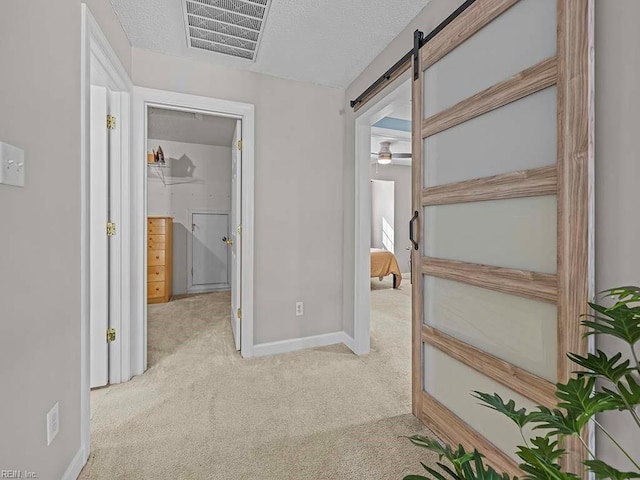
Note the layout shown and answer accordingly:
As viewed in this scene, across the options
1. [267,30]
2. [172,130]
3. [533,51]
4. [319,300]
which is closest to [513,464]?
[533,51]

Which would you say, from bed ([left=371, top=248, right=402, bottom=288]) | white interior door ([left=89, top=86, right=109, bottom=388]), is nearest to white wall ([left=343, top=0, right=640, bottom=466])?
white interior door ([left=89, top=86, right=109, bottom=388])

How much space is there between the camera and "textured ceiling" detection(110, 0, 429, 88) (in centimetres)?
183

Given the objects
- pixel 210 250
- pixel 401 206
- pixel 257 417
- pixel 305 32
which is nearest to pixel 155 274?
pixel 210 250

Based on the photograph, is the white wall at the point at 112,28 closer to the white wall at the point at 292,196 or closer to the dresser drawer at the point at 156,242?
the white wall at the point at 292,196

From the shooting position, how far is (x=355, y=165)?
270cm

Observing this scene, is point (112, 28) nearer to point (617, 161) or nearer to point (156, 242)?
point (617, 161)

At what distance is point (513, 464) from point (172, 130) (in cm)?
495

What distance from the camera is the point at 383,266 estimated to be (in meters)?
5.39

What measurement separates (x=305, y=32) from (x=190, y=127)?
2.78 meters

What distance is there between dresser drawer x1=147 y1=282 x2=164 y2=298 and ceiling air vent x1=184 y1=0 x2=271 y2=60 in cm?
323
